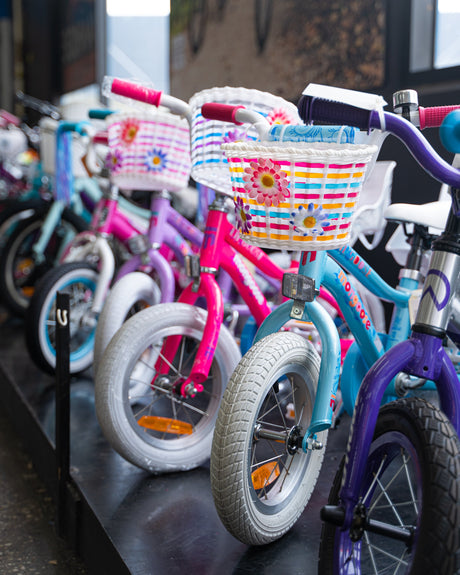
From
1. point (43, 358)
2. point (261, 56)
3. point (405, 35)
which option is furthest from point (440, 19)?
point (43, 358)

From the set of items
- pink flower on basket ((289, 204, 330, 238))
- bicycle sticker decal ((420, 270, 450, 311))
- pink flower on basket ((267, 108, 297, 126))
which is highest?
pink flower on basket ((267, 108, 297, 126))

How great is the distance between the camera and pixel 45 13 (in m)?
6.74

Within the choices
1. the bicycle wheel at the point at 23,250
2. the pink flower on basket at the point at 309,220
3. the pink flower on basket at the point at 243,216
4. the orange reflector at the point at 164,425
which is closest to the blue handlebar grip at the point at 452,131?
the pink flower on basket at the point at 309,220

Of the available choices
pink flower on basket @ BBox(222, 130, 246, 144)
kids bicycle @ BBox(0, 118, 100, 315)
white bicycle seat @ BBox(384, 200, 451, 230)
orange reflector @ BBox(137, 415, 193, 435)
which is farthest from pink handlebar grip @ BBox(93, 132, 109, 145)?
white bicycle seat @ BBox(384, 200, 451, 230)

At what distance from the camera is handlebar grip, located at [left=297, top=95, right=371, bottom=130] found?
1000mm

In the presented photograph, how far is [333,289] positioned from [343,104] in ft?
1.76

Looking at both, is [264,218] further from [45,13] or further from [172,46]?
[45,13]

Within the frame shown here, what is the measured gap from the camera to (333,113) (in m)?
1.02

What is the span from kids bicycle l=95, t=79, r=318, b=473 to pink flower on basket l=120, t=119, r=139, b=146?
11.7 inches

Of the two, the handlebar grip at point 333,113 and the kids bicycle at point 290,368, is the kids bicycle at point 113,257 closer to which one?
the kids bicycle at point 290,368

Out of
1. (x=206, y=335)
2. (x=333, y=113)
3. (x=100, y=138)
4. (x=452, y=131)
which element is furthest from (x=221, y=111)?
(x=100, y=138)

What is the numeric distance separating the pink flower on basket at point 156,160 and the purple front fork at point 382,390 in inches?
43.6

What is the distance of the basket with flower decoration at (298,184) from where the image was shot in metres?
1.13

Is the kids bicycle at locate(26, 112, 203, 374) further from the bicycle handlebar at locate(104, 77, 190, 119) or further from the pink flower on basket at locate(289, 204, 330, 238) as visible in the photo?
the pink flower on basket at locate(289, 204, 330, 238)
